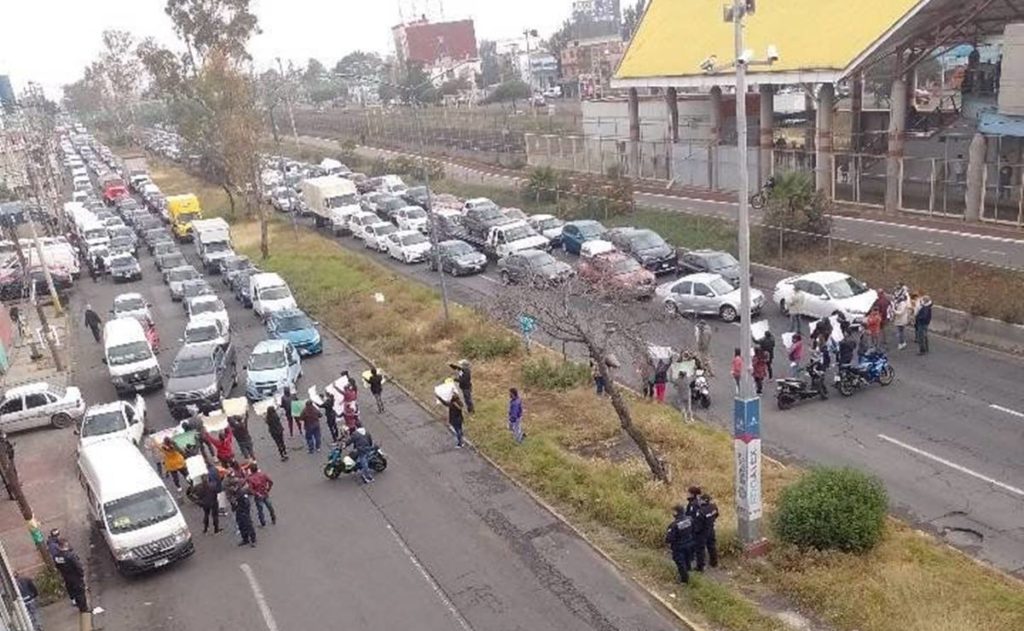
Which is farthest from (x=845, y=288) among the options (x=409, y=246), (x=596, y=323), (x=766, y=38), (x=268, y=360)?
(x=409, y=246)

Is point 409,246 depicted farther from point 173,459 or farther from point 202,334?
point 173,459

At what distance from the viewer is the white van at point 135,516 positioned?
1614cm

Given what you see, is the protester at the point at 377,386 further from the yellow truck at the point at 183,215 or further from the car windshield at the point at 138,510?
the yellow truck at the point at 183,215

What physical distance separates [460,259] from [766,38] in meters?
17.5

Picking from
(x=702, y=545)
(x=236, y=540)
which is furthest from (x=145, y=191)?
(x=702, y=545)

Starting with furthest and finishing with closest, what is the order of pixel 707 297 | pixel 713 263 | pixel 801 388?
pixel 713 263
pixel 707 297
pixel 801 388

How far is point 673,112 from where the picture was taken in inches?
1935

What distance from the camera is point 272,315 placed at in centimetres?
3156

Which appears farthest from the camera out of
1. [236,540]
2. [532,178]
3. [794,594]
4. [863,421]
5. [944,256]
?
[532,178]

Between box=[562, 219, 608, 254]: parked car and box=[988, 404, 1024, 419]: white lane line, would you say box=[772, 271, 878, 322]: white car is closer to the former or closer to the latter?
box=[988, 404, 1024, 419]: white lane line

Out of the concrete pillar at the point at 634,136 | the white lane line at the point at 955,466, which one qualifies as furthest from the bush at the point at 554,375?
the concrete pillar at the point at 634,136

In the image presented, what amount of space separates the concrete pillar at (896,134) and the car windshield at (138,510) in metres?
30.3

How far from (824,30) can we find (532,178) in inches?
714

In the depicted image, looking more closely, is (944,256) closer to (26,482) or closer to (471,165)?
(26,482)
